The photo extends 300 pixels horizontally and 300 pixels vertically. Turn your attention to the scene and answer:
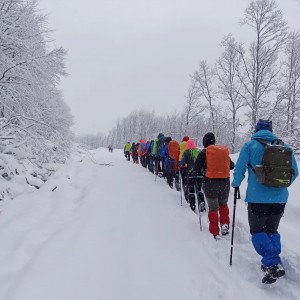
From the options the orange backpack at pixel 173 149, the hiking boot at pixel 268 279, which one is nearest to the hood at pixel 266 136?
the hiking boot at pixel 268 279

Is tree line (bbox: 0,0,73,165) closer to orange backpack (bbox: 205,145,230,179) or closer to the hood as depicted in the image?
orange backpack (bbox: 205,145,230,179)

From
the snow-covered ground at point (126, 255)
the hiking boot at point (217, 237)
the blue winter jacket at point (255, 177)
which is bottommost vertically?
the snow-covered ground at point (126, 255)

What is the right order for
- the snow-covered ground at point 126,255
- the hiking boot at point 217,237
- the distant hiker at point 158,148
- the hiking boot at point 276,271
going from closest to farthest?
the hiking boot at point 276,271
the snow-covered ground at point 126,255
the hiking boot at point 217,237
the distant hiker at point 158,148

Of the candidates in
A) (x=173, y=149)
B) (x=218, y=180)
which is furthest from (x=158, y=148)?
(x=218, y=180)

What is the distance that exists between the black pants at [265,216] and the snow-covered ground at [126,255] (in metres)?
0.65

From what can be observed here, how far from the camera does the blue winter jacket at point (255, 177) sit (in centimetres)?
385

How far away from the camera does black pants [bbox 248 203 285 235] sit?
3879mm

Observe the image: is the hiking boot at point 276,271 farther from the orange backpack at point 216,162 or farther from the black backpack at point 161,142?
the black backpack at point 161,142

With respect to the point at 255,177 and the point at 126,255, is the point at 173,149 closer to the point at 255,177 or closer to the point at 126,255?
the point at 126,255

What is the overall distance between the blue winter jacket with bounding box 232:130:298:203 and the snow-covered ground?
1.03 metres

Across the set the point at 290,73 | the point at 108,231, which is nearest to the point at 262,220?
the point at 108,231

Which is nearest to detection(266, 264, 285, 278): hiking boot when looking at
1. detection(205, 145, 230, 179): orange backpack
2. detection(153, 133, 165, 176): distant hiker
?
detection(205, 145, 230, 179): orange backpack

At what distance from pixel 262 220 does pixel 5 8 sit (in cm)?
731

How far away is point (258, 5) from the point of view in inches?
728
